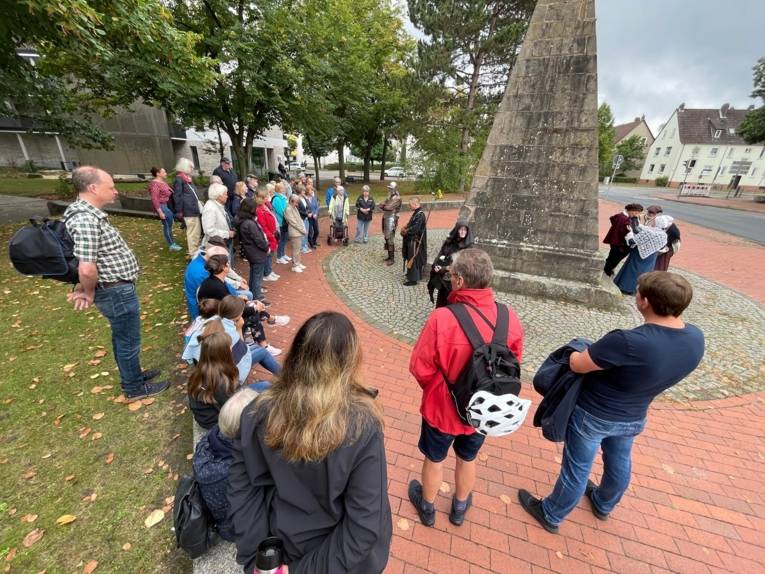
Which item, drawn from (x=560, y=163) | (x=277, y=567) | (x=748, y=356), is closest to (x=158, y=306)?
(x=277, y=567)

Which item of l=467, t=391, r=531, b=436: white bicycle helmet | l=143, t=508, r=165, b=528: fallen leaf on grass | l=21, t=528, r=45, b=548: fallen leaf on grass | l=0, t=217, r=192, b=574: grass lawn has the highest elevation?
l=467, t=391, r=531, b=436: white bicycle helmet

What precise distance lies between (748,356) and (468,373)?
6197 mm

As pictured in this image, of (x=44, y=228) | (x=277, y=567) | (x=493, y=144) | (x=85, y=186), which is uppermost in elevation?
(x=493, y=144)

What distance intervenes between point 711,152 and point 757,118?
89.6 ft

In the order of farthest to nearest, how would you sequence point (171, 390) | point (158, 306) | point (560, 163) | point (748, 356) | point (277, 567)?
point (560, 163) → point (158, 306) → point (748, 356) → point (171, 390) → point (277, 567)

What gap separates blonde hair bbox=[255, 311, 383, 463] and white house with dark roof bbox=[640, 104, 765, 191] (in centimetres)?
6065

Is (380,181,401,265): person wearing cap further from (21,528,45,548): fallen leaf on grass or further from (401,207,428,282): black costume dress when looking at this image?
(21,528,45,548): fallen leaf on grass

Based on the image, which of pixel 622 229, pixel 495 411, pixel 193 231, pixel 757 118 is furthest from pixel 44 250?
pixel 757 118

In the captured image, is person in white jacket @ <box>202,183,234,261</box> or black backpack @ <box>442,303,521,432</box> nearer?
black backpack @ <box>442,303,521,432</box>

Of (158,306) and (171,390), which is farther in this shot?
(158,306)

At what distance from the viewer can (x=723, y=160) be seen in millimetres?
43969

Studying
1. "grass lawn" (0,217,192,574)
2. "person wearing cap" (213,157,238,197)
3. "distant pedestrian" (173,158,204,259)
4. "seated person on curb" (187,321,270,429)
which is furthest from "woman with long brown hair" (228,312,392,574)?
"person wearing cap" (213,157,238,197)

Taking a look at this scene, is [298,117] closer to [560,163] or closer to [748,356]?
[560,163]

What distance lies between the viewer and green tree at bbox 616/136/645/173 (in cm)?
5366
